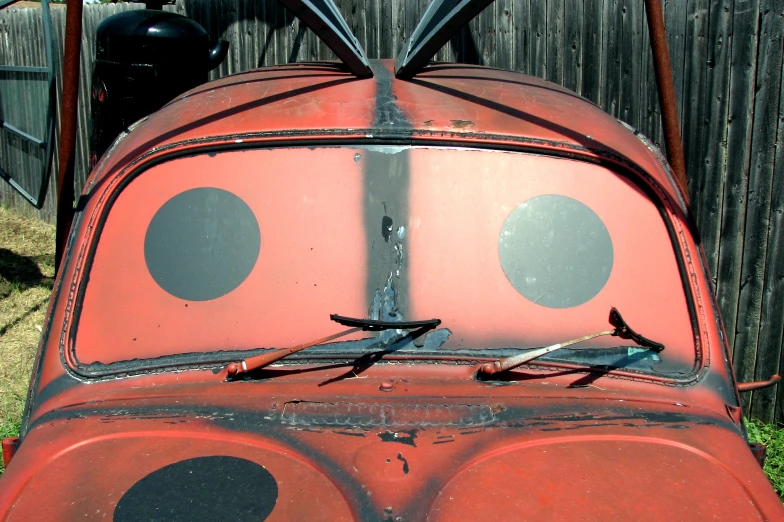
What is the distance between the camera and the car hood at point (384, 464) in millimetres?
1398

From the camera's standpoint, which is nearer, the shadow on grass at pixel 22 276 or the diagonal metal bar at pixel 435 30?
the diagonal metal bar at pixel 435 30

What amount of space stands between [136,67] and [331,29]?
1.67 metres

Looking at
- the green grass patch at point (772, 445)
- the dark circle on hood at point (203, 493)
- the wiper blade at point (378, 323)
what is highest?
the wiper blade at point (378, 323)

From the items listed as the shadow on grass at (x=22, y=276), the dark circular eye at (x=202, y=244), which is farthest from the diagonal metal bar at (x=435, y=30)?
the shadow on grass at (x=22, y=276)

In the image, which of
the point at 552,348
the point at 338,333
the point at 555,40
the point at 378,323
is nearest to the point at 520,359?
the point at 552,348

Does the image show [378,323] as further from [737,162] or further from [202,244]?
[737,162]

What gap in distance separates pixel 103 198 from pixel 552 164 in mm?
1331

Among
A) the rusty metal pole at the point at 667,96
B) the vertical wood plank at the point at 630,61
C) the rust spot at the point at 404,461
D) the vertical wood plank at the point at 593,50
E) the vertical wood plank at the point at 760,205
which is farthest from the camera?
the vertical wood plank at the point at 593,50

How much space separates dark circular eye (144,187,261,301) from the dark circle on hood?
662mm

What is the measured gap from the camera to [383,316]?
2.04 metres

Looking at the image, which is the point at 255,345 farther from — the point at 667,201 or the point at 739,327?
the point at 739,327

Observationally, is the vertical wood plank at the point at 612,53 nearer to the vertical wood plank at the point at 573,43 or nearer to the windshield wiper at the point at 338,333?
the vertical wood plank at the point at 573,43

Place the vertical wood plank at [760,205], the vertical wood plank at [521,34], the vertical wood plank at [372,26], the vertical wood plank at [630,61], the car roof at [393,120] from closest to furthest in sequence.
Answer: the car roof at [393,120] < the vertical wood plank at [760,205] < the vertical wood plank at [630,61] < the vertical wood plank at [521,34] < the vertical wood plank at [372,26]

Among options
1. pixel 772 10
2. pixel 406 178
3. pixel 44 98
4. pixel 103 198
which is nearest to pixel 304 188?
pixel 406 178
